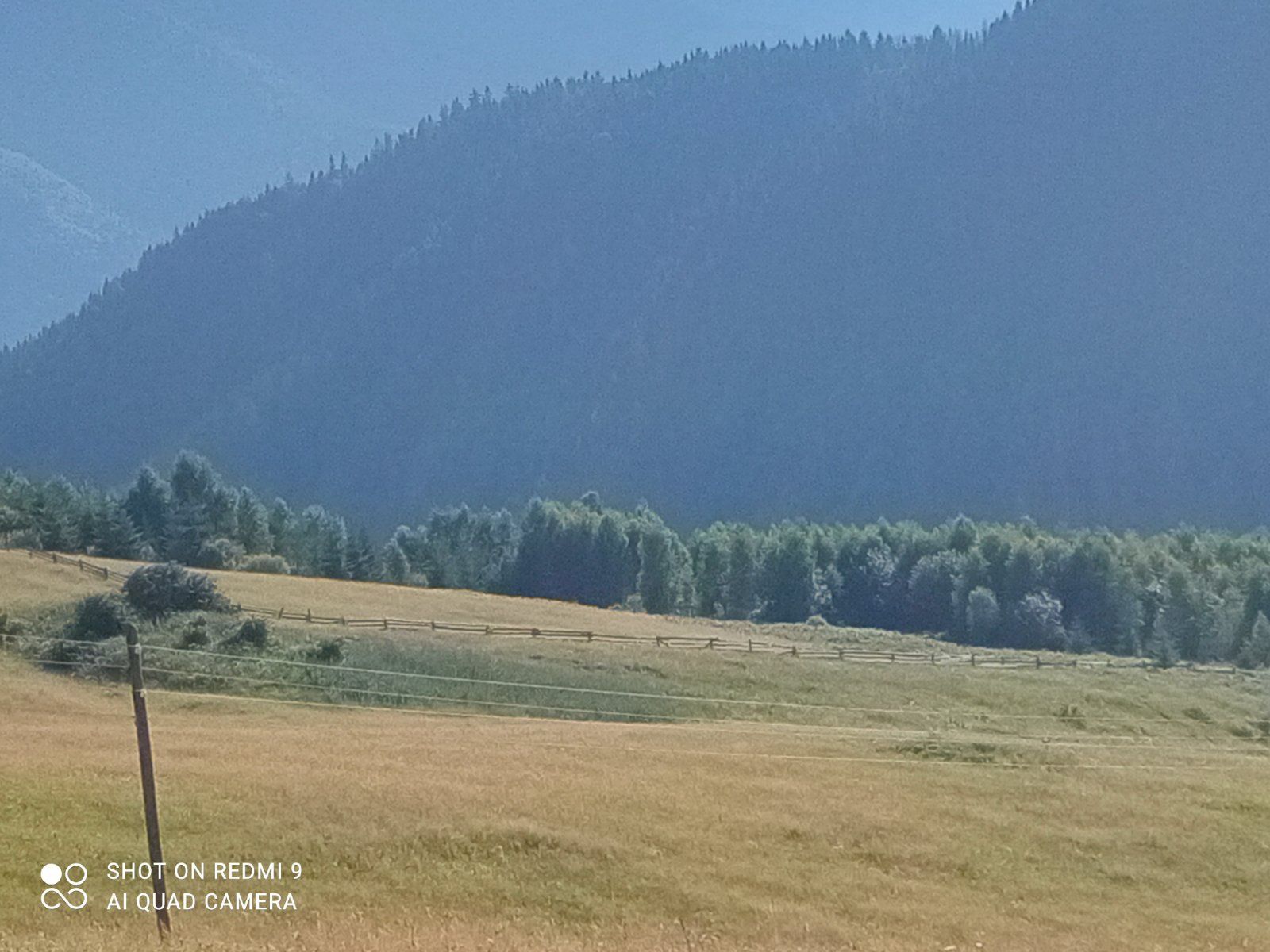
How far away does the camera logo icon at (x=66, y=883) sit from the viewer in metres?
27.4

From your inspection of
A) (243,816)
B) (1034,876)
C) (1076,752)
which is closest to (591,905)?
(243,816)

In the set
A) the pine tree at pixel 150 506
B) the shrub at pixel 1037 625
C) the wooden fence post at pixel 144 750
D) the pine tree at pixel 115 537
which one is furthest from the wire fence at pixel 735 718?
the pine tree at pixel 150 506

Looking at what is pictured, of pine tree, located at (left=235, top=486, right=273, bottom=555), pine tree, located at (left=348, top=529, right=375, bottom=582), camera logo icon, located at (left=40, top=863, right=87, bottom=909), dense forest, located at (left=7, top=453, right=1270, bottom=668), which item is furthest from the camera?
pine tree, located at (left=348, top=529, right=375, bottom=582)

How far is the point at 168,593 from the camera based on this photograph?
2805 inches

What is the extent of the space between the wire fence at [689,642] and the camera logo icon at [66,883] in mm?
44235

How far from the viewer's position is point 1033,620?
128500 millimetres

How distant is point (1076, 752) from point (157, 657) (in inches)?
1797

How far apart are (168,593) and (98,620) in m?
6.36

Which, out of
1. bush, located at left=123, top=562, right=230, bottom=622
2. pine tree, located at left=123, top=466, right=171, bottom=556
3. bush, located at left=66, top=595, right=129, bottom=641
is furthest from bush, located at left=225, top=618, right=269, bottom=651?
pine tree, located at left=123, top=466, right=171, bottom=556

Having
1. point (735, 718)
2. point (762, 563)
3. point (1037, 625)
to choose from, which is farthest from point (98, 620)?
point (1037, 625)

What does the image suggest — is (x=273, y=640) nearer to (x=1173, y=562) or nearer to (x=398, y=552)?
(x=398, y=552)

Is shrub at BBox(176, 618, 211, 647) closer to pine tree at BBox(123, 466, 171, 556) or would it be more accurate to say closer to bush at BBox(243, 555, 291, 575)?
bush at BBox(243, 555, 291, 575)

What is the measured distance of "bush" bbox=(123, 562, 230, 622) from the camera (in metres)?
69.9

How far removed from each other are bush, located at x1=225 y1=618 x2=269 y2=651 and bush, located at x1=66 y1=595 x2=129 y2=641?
5928 mm
